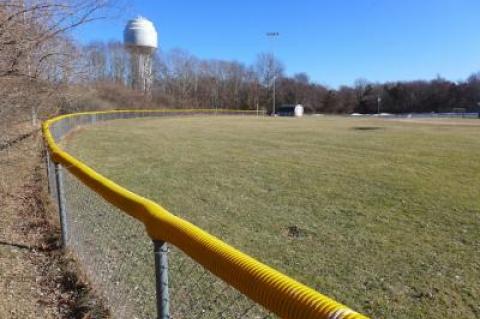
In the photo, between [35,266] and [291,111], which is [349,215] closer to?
[35,266]

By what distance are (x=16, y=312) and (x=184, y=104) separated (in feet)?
281

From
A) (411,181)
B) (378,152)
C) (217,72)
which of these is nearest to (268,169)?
(411,181)

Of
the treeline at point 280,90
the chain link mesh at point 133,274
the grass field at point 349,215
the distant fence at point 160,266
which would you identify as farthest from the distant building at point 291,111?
the chain link mesh at point 133,274

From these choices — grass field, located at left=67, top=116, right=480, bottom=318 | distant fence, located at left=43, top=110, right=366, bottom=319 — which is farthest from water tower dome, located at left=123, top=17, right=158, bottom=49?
distant fence, located at left=43, top=110, right=366, bottom=319

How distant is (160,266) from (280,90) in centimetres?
12376

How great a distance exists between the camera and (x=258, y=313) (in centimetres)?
405

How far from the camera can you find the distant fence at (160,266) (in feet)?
4.77

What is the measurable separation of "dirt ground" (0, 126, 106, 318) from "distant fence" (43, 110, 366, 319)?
199mm

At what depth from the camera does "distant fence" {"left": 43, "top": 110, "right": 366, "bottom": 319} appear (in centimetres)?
145

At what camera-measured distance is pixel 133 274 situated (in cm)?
483

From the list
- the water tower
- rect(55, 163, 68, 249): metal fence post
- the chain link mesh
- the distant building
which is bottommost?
the chain link mesh

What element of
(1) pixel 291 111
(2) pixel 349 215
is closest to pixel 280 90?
(1) pixel 291 111

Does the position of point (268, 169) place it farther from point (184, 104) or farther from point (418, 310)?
point (184, 104)

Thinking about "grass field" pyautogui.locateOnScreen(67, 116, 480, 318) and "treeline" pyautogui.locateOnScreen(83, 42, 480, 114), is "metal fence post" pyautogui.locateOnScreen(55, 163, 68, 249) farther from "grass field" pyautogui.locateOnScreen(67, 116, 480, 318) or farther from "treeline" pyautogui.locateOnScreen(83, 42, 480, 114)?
"treeline" pyautogui.locateOnScreen(83, 42, 480, 114)
